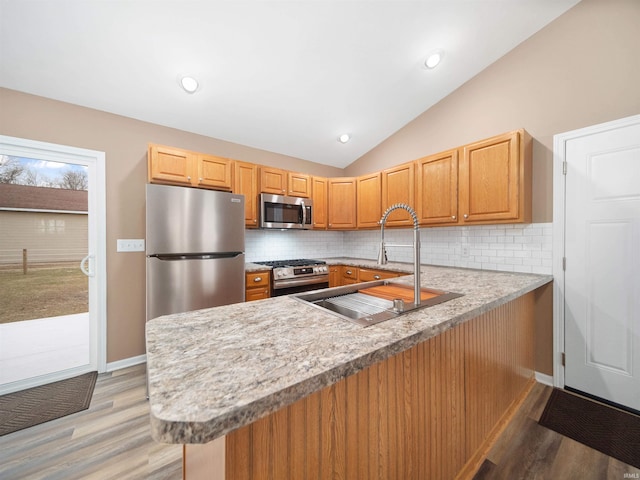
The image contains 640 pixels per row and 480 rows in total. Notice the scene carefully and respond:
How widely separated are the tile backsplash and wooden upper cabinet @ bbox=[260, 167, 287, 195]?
64cm

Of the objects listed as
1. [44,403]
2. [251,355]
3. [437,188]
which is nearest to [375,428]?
[251,355]

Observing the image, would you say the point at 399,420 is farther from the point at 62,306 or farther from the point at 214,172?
the point at 62,306

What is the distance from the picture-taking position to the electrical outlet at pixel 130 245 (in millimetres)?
2586

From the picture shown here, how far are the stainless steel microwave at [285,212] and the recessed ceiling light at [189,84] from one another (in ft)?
4.05

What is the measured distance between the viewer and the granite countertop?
477 millimetres

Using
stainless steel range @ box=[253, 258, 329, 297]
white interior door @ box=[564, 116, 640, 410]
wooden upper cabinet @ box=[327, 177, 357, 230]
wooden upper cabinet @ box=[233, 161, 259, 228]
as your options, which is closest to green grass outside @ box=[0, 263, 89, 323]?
wooden upper cabinet @ box=[233, 161, 259, 228]

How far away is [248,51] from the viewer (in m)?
2.13

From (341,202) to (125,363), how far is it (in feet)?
10.5

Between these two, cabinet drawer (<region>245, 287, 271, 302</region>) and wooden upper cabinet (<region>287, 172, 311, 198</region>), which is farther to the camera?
wooden upper cabinet (<region>287, 172, 311, 198</region>)

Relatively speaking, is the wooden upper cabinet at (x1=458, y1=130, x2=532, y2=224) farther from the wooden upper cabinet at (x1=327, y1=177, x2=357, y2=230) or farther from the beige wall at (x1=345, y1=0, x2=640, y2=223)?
the wooden upper cabinet at (x1=327, y1=177, x2=357, y2=230)

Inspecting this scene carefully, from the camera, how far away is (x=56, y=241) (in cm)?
235

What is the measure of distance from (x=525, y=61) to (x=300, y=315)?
309cm

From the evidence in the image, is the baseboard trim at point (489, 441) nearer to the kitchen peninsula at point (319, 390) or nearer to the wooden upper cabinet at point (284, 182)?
the kitchen peninsula at point (319, 390)

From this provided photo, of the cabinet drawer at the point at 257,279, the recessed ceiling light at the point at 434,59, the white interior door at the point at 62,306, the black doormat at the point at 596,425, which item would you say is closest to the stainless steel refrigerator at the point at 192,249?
the cabinet drawer at the point at 257,279
